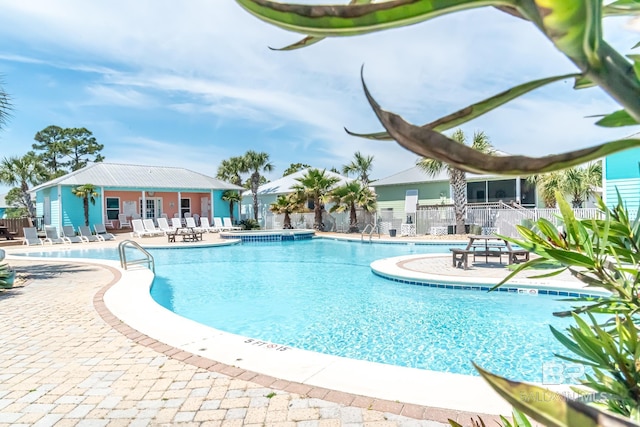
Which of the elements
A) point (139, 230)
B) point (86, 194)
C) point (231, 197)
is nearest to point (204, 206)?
point (231, 197)

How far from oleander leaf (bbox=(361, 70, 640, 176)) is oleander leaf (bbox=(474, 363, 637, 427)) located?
1.00 ft

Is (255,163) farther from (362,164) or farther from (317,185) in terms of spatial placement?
(317,185)

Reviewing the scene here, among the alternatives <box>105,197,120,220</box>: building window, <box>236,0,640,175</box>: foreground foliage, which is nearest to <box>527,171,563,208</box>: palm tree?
<box>236,0,640,175</box>: foreground foliage

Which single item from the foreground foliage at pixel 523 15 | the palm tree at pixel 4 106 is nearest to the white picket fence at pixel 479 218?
the palm tree at pixel 4 106

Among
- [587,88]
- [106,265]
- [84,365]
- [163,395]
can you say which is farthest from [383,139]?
[106,265]

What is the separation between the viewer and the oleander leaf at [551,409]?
1.65 ft

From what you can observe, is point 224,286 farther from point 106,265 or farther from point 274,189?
point 274,189

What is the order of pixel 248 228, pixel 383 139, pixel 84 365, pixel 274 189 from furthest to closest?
1. pixel 274 189
2. pixel 248 228
3. pixel 84 365
4. pixel 383 139

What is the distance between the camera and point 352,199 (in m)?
27.1

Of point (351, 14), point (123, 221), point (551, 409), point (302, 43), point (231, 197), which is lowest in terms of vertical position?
point (123, 221)

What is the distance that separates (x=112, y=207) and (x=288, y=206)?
45.1 ft

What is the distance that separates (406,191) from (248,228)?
42.7 feet

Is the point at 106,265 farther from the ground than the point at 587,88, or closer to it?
closer to it

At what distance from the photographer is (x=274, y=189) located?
37969 millimetres
